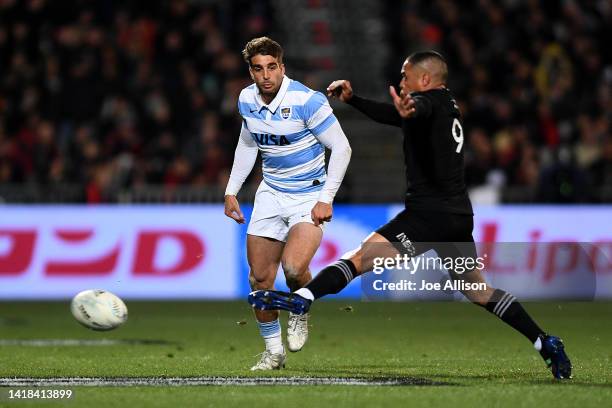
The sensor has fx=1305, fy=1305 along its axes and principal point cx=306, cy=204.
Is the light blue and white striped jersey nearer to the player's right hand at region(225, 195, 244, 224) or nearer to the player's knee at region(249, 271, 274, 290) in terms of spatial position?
the player's right hand at region(225, 195, 244, 224)

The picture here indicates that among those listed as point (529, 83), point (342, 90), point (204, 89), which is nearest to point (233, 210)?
point (342, 90)

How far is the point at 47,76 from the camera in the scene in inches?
786

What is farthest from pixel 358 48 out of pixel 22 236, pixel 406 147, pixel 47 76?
pixel 406 147

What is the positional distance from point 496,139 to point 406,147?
11.7 m

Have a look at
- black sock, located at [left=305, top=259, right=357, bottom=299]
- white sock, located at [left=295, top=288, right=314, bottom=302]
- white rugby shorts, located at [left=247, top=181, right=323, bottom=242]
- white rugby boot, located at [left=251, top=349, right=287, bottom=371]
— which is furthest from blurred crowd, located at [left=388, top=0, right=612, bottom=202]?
white sock, located at [left=295, top=288, right=314, bottom=302]

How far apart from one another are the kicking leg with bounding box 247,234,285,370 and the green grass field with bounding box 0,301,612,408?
153 mm

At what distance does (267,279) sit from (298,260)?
390 mm

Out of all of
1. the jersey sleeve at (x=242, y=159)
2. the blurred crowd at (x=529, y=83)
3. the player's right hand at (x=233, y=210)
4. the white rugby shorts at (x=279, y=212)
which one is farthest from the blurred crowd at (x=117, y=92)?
the white rugby shorts at (x=279, y=212)

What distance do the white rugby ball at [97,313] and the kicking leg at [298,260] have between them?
1363 mm

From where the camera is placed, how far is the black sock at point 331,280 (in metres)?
8.38

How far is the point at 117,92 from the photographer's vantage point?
19.9 metres

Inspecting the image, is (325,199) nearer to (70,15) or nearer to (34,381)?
(34,381)

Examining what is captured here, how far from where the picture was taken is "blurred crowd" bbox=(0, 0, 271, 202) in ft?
61.5

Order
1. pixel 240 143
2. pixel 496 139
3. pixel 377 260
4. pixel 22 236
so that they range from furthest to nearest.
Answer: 1. pixel 496 139
2. pixel 22 236
3. pixel 240 143
4. pixel 377 260
